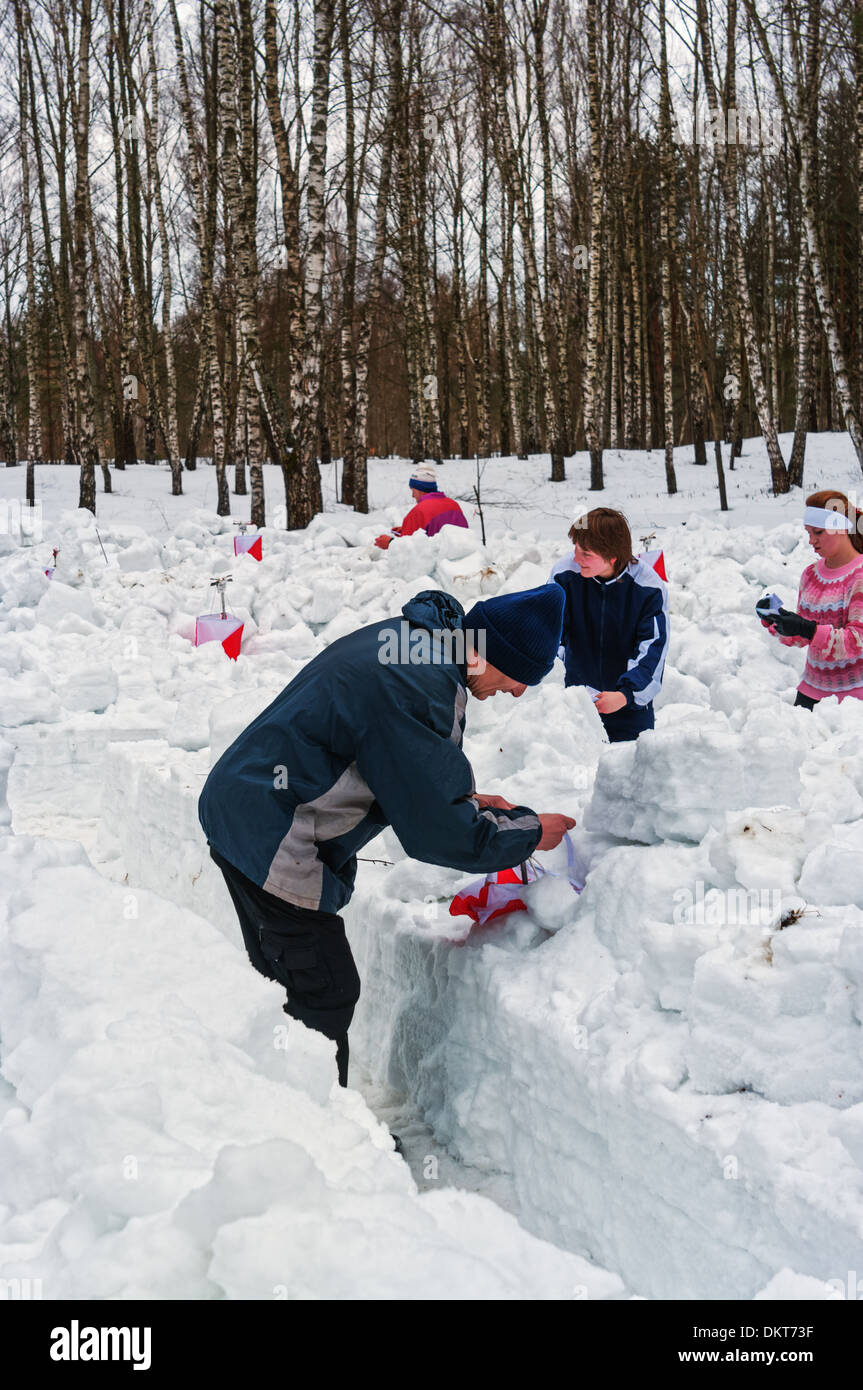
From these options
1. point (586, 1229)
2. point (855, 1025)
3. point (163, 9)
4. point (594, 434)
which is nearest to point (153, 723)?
point (586, 1229)

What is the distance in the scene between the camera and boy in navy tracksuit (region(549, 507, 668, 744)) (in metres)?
3.97

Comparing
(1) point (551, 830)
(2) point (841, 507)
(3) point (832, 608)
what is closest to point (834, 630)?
(3) point (832, 608)

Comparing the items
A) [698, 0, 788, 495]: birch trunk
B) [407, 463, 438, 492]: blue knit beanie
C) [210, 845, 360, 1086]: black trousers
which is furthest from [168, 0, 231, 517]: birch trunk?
[210, 845, 360, 1086]: black trousers

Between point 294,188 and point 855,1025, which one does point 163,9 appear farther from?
point 855,1025

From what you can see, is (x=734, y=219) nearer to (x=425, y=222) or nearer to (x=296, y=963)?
(x=425, y=222)

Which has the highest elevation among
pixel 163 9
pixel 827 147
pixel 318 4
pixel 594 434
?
pixel 163 9

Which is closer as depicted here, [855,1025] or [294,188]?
[855,1025]

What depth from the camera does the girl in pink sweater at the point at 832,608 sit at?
4074mm

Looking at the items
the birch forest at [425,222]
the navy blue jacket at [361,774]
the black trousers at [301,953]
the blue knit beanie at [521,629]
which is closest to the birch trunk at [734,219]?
the birch forest at [425,222]

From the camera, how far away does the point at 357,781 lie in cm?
264

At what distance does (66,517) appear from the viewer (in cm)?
1222

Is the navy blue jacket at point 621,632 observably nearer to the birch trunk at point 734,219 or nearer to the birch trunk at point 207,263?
the birch trunk at point 734,219
